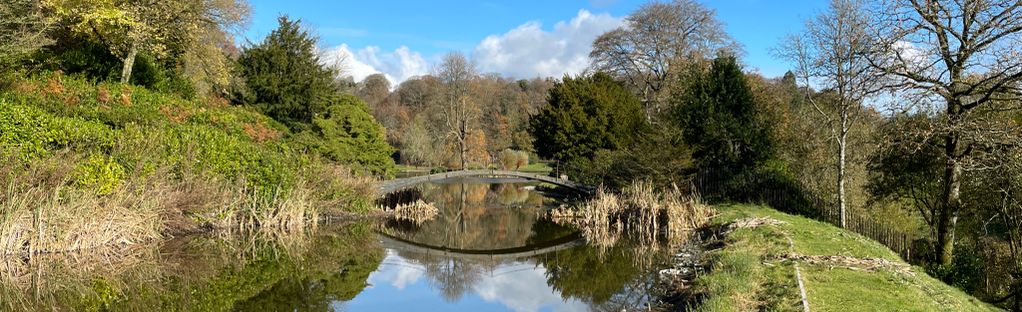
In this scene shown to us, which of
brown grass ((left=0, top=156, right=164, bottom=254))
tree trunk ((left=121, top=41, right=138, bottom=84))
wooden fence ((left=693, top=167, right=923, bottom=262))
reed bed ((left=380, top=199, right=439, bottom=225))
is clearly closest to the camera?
brown grass ((left=0, top=156, right=164, bottom=254))

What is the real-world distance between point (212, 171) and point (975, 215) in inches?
648

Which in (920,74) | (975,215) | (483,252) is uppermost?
(920,74)

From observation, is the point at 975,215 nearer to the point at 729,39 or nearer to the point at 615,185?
the point at 615,185

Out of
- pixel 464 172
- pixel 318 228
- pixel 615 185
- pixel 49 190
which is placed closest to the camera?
pixel 49 190

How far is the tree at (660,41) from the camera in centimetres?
3397

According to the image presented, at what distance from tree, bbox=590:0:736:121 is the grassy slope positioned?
23062 millimetres

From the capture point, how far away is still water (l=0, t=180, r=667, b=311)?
344 inches

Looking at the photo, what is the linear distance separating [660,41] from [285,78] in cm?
2012

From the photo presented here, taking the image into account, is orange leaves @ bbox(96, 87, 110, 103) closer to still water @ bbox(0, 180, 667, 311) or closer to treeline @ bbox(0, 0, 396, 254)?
treeline @ bbox(0, 0, 396, 254)

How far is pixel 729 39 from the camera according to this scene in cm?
3453

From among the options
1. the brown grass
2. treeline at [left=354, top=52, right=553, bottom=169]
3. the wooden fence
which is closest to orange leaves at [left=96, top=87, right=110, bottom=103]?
the brown grass

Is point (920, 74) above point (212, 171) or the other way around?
above

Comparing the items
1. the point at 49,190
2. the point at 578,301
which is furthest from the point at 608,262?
the point at 49,190

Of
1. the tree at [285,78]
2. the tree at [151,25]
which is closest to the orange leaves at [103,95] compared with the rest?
the tree at [151,25]
